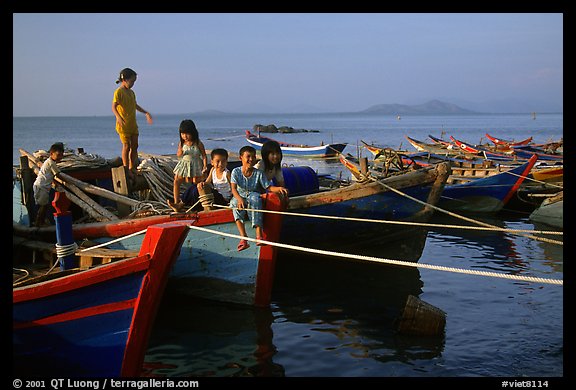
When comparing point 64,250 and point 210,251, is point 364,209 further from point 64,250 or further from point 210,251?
point 64,250

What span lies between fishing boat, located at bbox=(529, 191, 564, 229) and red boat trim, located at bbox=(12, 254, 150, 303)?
12353 millimetres

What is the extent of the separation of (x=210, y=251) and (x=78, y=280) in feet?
9.20

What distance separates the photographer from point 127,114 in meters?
10.0

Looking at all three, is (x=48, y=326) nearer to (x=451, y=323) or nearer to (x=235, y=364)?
(x=235, y=364)

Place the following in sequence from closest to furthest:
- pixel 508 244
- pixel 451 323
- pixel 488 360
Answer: pixel 488 360, pixel 451 323, pixel 508 244

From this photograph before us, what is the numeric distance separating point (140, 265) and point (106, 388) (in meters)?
1.26

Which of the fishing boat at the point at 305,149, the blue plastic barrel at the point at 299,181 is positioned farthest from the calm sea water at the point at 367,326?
the fishing boat at the point at 305,149

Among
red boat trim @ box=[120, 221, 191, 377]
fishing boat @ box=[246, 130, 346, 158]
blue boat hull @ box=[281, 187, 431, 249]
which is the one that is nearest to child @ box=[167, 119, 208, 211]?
blue boat hull @ box=[281, 187, 431, 249]

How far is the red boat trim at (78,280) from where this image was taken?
18.1 feet

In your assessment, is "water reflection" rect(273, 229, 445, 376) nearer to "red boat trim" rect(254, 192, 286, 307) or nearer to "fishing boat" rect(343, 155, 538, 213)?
"red boat trim" rect(254, 192, 286, 307)

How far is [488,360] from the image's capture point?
6.88 metres

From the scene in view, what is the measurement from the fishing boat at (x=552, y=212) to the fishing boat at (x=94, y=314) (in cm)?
1192

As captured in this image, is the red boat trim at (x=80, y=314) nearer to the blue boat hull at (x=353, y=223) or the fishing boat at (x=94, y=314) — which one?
the fishing boat at (x=94, y=314)
